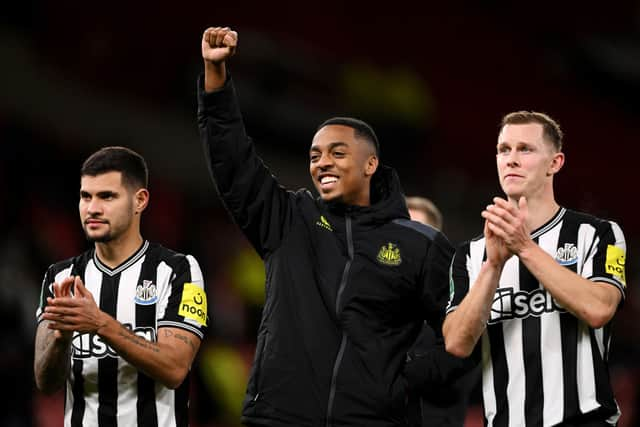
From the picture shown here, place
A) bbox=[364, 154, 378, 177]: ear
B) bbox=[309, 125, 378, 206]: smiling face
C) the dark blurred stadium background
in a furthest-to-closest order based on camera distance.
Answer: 1. the dark blurred stadium background
2. bbox=[364, 154, 378, 177]: ear
3. bbox=[309, 125, 378, 206]: smiling face

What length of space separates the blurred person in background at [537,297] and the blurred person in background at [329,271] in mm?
223

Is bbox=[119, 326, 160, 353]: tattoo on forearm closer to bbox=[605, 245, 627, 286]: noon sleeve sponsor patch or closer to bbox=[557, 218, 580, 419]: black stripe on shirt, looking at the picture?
bbox=[557, 218, 580, 419]: black stripe on shirt

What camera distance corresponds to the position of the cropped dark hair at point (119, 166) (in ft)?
13.7

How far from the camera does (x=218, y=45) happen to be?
3.93 metres

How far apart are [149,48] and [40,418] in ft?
23.6

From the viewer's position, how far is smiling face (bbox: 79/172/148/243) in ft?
13.4

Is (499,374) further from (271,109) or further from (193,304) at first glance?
(271,109)

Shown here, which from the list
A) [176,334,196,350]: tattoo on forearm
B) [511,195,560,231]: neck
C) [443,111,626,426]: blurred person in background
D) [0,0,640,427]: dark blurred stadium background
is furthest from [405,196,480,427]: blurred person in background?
[0,0,640,427]: dark blurred stadium background

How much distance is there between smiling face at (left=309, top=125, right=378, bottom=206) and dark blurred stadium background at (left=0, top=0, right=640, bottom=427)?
10.9ft

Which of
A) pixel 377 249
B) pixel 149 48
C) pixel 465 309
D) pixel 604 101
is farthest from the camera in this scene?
pixel 604 101

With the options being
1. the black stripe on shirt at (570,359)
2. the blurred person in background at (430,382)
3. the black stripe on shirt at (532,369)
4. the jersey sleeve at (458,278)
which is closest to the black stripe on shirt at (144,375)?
the blurred person in background at (430,382)

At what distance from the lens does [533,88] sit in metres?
18.1

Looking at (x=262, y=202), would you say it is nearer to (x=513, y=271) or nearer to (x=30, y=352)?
(x=513, y=271)

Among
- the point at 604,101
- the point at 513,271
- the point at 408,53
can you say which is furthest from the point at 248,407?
the point at 604,101
